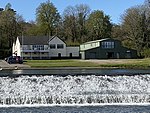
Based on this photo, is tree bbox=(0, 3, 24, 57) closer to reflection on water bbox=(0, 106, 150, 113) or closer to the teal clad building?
the teal clad building

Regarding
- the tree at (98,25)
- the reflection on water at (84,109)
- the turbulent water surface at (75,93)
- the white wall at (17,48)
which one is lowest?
the reflection on water at (84,109)

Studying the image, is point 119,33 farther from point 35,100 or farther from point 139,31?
point 35,100

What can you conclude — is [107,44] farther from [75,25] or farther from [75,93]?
[75,93]

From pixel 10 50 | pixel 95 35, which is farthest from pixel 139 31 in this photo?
→ pixel 10 50

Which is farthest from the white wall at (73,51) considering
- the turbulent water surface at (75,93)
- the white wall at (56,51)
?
the turbulent water surface at (75,93)

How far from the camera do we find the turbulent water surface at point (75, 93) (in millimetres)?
20703

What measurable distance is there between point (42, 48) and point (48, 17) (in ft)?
41.3

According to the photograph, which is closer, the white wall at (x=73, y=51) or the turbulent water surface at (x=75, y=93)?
the turbulent water surface at (x=75, y=93)

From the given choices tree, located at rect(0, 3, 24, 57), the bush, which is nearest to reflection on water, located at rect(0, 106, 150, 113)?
the bush

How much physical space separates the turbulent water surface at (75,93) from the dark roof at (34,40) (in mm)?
65420

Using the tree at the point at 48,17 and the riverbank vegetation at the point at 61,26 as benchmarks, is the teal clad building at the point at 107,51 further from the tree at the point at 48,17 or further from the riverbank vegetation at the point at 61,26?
the tree at the point at 48,17

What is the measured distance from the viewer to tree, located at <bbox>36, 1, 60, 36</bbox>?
10262 cm

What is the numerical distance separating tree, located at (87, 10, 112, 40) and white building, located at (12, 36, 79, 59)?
1141 cm

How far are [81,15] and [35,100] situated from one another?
86811 millimetres
